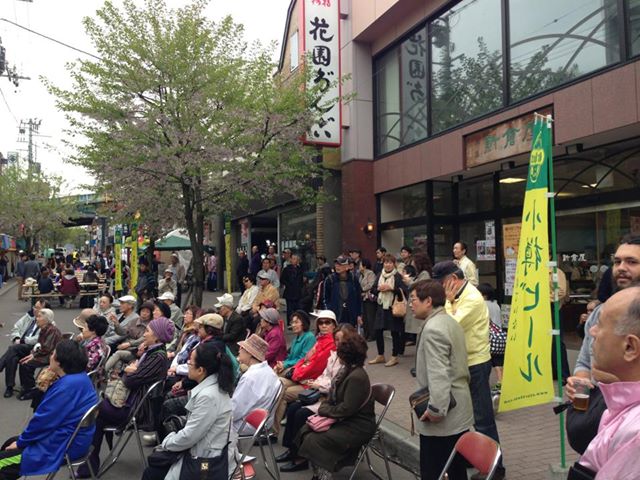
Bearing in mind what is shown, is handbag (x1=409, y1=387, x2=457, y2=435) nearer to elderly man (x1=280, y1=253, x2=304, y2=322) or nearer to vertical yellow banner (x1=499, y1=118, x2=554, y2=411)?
vertical yellow banner (x1=499, y1=118, x2=554, y2=411)

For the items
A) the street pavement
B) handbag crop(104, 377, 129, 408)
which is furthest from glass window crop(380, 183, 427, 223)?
handbag crop(104, 377, 129, 408)

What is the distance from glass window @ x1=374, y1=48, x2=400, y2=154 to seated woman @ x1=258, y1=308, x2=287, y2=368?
Result: 24.9 feet

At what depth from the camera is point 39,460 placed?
3994mm

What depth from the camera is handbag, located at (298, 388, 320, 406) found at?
5312 mm

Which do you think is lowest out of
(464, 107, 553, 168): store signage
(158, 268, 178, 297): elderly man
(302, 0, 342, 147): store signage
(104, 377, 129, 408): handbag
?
(104, 377, 129, 408): handbag

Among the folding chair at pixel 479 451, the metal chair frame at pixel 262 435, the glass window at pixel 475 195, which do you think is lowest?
the metal chair frame at pixel 262 435

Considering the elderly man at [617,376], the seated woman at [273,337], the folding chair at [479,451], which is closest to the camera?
the elderly man at [617,376]

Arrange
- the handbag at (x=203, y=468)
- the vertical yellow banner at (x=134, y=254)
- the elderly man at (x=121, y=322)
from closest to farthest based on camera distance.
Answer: the handbag at (x=203, y=468) → the elderly man at (x=121, y=322) → the vertical yellow banner at (x=134, y=254)

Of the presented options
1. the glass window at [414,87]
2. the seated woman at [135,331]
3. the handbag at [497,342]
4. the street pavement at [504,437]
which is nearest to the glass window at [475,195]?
the glass window at [414,87]

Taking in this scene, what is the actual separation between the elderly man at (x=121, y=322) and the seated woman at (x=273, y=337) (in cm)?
250

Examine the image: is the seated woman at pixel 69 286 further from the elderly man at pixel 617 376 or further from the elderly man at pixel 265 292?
the elderly man at pixel 617 376

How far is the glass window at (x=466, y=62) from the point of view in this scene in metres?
10.1

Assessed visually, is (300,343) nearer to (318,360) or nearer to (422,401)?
(318,360)

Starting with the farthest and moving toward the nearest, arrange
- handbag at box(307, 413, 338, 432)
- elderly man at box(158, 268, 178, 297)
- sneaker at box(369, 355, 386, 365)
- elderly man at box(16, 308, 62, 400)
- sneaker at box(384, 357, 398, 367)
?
elderly man at box(158, 268, 178, 297) < sneaker at box(369, 355, 386, 365) < sneaker at box(384, 357, 398, 367) < elderly man at box(16, 308, 62, 400) < handbag at box(307, 413, 338, 432)
